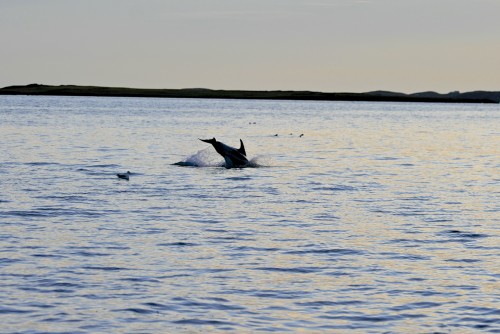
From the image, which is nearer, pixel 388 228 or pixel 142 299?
pixel 142 299

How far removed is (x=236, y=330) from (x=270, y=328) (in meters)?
0.49

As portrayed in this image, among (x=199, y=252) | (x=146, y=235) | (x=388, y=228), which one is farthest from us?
(x=388, y=228)

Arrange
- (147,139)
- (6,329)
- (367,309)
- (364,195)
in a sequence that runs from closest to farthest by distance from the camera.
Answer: (6,329) < (367,309) < (364,195) < (147,139)

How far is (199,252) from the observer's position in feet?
63.6

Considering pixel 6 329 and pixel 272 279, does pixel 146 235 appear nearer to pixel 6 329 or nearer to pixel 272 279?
pixel 272 279

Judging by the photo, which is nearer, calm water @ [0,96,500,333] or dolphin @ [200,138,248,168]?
calm water @ [0,96,500,333]

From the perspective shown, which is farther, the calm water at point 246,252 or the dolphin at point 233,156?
the dolphin at point 233,156

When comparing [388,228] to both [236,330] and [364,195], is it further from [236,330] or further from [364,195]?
[236,330]

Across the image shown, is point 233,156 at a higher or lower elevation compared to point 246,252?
lower

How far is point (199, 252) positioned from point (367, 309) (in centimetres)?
547

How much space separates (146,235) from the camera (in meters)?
21.6

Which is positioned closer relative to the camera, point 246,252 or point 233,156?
point 246,252

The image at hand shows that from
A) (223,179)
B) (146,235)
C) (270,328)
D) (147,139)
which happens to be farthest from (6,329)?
(147,139)

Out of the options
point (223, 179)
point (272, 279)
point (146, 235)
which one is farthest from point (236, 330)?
point (223, 179)
